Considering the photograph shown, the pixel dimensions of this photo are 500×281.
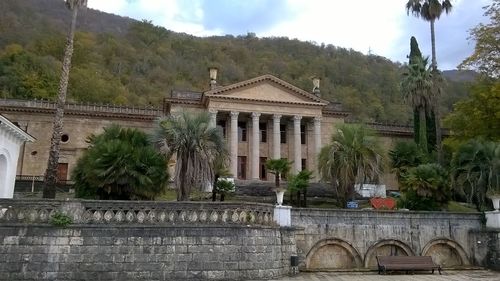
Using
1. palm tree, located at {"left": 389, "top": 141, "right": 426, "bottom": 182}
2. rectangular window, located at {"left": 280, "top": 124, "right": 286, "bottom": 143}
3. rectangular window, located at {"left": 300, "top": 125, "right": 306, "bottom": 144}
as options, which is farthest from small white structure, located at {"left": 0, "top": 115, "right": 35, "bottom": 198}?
rectangular window, located at {"left": 300, "top": 125, "right": 306, "bottom": 144}

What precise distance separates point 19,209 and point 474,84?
30555mm

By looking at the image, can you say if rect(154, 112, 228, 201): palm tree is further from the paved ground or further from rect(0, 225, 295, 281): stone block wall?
the paved ground

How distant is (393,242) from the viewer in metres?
18.1

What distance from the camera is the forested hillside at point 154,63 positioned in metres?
56.6

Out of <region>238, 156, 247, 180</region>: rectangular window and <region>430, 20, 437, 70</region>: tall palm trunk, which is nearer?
<region>430, 20, 437, 70</region>: tall palm trunk


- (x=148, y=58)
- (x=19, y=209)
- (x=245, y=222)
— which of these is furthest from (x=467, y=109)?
(x=148, y=58)

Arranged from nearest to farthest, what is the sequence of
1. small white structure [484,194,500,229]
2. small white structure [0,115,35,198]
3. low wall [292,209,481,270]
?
low wall [292,209,481,270] < small white structure [484,194,500,229] < small white structure [0,115,35,198]

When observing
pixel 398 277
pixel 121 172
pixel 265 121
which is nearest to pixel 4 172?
pixel 121 172

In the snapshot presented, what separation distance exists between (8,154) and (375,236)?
652 inches

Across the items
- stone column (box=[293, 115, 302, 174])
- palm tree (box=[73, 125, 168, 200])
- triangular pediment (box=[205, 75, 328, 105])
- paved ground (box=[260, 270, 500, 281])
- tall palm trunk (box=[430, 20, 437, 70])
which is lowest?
paved ground (box=[260, 270, 500, 281])

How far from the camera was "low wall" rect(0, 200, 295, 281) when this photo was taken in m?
12.2

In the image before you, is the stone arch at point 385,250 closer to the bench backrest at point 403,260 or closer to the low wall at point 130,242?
the bench backrest at point 403,260

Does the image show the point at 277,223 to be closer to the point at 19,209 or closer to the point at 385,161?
the point at 19,209

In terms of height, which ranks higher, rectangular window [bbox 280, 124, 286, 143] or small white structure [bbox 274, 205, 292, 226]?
rectangular window [bbox 280, 124, 286, 143]
